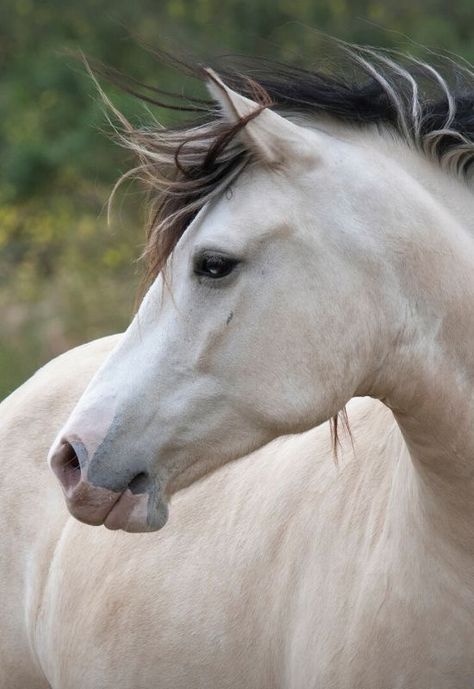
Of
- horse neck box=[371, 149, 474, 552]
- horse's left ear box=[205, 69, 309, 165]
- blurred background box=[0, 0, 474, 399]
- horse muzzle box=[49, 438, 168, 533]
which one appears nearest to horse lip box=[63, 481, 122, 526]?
horse muzzle box=[49, 438, 168, 533]

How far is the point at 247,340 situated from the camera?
103 inches

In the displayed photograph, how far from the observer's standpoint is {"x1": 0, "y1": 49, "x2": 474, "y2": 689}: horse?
8.53 feet

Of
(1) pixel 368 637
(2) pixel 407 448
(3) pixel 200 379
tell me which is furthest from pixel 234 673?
(3) pixel 200 379

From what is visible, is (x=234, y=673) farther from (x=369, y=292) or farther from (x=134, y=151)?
(x=134, y=151)

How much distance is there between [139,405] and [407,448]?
0.73m

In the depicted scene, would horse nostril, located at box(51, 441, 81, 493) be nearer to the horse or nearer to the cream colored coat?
the horse

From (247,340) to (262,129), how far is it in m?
0.48

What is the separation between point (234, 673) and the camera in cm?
332

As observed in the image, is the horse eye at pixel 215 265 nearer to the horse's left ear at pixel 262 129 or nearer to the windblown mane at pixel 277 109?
the windblown mane at pixel 277 109

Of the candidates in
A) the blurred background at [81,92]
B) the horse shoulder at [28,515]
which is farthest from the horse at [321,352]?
the blurred background at [81,92]

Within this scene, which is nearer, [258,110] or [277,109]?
[258,110]

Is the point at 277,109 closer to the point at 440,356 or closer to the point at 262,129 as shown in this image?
the point at 262,129

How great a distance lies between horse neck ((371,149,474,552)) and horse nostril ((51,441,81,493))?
0.71 meters

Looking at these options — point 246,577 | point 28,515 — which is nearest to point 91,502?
point 246,577
